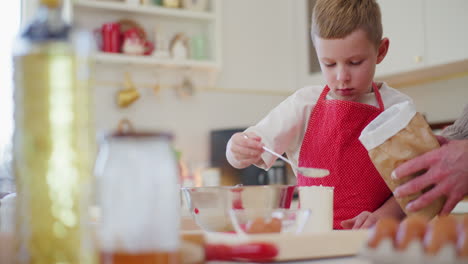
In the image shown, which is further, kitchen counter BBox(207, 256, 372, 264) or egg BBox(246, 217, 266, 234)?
egg BBox(246, 217, 266, 234)

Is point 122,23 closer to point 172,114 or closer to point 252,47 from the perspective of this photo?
point 172,114

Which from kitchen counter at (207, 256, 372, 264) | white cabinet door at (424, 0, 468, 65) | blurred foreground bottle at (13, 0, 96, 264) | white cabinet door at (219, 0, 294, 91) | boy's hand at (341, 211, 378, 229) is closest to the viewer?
blurred foreground bottle at (13, 0, 96, 264)

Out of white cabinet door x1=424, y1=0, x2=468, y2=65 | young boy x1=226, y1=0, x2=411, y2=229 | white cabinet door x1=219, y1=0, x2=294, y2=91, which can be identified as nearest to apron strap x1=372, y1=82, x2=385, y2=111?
young boy x1=226, y1=0, x2=411, y2=229

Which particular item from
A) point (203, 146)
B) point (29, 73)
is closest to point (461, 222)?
point (29, 73)

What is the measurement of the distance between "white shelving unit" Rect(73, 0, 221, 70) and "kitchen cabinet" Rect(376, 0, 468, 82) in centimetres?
92

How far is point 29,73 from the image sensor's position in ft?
1.60

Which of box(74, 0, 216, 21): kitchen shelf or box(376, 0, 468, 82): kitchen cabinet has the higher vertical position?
box(74, 0, 216, 21): kitchen shelf

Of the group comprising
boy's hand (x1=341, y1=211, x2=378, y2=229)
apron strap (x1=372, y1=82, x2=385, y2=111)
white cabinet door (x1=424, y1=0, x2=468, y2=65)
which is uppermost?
white cabinet door (x1=424, y1=0, x2=468, y2=65)

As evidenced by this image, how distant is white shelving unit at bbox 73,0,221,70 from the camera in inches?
129

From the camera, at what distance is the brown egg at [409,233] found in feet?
1.81

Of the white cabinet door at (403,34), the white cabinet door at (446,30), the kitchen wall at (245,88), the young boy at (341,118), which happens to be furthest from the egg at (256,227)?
the kitchen wall at (245,88)

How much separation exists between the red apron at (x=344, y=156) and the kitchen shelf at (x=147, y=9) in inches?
78.7

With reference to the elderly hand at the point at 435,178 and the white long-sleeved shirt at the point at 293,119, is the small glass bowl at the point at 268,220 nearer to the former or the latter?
the elderly hand at the point at 435,178

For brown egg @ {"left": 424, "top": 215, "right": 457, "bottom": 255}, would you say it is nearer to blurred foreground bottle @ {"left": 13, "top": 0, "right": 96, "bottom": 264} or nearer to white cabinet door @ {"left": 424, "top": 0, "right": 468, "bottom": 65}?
blurred foreground bottle @ {"left": 13, "top": 0, "right": 96, "bottom": 264}
